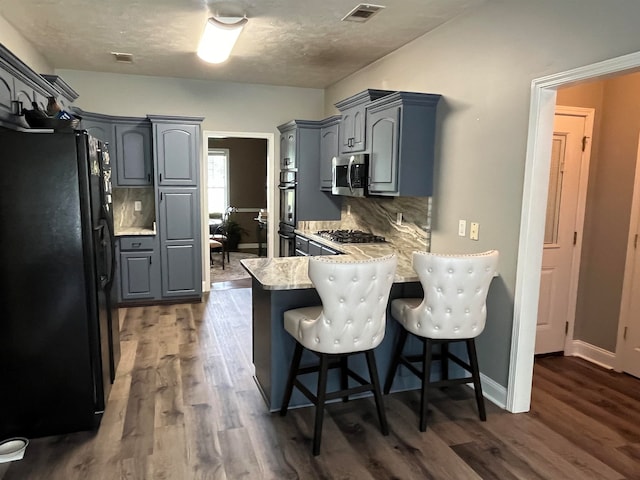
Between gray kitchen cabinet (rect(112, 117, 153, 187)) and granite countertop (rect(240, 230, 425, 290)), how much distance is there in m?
2.31

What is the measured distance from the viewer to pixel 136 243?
541 cm

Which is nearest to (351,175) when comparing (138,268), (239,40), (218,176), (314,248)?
(314,248)

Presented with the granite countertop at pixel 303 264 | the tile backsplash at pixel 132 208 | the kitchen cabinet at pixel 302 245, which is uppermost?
the tile backsplash at pixel 132 208

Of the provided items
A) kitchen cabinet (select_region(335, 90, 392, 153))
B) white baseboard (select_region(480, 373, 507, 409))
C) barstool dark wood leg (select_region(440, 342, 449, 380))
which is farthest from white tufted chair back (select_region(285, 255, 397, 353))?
kitchen cabinet (select_region(335, 90, 392, 153))

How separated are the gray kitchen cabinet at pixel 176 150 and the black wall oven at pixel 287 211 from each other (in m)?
1.15

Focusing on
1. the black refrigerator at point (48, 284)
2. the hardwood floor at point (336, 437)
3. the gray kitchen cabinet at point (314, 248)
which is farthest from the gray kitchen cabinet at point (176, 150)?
the black refrigerator at point (48, 284)

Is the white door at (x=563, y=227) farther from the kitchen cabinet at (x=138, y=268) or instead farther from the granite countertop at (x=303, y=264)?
the kitchen cabinet at (x=138, y=268)

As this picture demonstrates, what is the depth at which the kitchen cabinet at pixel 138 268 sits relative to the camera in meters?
5.39

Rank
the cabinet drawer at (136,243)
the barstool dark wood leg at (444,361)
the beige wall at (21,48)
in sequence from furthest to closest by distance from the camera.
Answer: the cabinet drawer at (136,243) < the beige wall at (21,48) < the barstool dark wood leg at (444,361)

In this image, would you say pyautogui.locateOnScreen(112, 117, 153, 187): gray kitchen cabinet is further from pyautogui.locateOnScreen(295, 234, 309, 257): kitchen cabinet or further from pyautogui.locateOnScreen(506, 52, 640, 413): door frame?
pyautogui.locateOnScreen(506, 52, 640, 413): door frame

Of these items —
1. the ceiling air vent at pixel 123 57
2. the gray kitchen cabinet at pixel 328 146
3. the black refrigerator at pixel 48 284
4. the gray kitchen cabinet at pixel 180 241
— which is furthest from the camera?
the gray kitchen cabinet at pixel 180 241

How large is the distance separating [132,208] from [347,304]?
4375 millimetres

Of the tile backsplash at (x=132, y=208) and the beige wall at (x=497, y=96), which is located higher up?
the beige wall at (x=497, y=96)

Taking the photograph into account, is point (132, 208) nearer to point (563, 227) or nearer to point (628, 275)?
point (563, 227)
